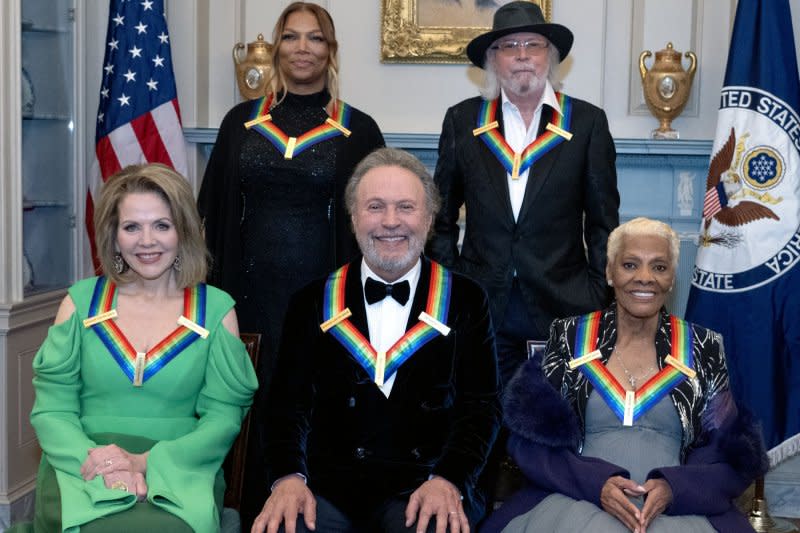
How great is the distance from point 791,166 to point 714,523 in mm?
1993

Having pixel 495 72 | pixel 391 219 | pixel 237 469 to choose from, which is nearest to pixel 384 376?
pixel 391 219

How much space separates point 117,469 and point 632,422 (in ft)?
3.94

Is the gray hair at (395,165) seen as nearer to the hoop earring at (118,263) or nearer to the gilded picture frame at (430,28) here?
the hoop earring at (118,263)

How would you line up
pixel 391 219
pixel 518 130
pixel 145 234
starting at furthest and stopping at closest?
pixel 518 130
pixel 145 234
pixel 391 219

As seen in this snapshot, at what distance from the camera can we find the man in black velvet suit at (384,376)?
239 cm

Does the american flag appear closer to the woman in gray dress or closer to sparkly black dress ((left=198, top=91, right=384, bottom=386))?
sparkly black dress ((left=198, top=91, right=384, bottom=386))

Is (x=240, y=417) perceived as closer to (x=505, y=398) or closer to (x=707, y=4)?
(x=505, y=398)

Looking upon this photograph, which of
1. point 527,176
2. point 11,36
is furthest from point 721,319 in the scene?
point 11,36

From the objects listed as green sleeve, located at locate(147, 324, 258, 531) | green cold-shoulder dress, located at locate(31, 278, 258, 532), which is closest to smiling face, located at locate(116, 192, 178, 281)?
green cold-shoulder dress, located at locate(31, 278, 258, 532)

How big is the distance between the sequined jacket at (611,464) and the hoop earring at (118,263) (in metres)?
1.00

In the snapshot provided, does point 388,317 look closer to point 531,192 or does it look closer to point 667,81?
point 531,192

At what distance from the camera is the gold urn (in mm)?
4793

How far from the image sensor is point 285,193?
10.4 feet

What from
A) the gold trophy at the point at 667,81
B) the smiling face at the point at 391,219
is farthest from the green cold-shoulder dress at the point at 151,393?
the gold trophy at the point at 667,81
